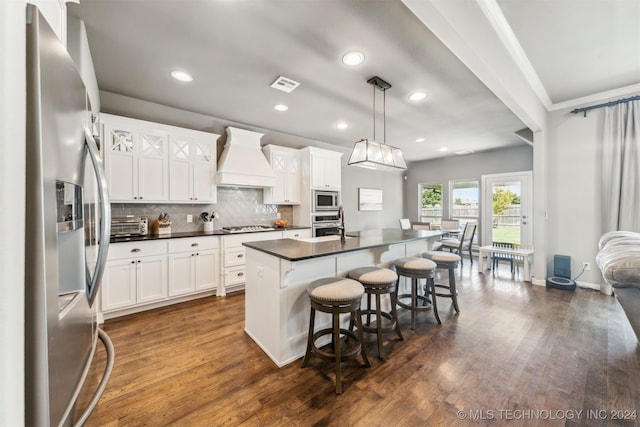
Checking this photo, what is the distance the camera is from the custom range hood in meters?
3.86

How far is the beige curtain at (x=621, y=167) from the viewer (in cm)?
338

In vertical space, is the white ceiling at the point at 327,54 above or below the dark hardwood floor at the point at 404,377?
above

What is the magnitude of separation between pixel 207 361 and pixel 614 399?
2.97 meters

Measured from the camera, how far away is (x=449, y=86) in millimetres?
3006

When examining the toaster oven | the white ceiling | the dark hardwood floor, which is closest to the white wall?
the dark hardwood floor

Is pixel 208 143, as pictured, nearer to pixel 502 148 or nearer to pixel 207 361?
pixel 207 361

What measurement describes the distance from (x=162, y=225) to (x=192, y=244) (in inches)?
21.0

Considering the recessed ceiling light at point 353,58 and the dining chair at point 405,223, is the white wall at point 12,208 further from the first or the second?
the dining chair at point 405,223

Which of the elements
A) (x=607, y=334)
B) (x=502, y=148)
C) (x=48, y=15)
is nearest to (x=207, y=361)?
(x=48, y=15)

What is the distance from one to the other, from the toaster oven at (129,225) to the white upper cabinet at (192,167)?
1.62ft

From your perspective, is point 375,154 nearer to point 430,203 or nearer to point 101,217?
point 101,217

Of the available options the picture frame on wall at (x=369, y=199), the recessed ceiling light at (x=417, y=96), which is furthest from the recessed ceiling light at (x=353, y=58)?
the picture frame on wall at (x=369, y=199)

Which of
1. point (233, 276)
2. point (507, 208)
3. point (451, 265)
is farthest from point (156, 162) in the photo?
point (507, 208)

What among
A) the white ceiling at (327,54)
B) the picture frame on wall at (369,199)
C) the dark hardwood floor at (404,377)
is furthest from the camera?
the picture frame on wall at (369,199)
